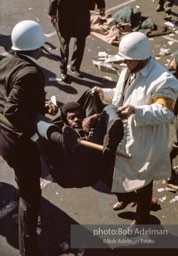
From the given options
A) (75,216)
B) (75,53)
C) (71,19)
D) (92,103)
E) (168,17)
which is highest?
(92,103)

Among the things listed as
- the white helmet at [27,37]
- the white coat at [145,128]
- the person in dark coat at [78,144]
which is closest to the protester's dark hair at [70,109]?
the person in dark coat at [78,144]

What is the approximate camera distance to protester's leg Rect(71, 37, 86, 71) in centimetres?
776

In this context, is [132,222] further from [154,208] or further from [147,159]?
[147,159]

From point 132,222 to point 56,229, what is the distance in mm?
871

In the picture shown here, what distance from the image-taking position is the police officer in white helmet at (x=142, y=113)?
4.16 metres

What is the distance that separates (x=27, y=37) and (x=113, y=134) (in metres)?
1.23

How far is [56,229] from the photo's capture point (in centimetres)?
521

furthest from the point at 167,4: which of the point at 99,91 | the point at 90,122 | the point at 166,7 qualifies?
the point at 90,122

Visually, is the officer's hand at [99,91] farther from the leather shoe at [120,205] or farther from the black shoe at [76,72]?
the black shoe at [76,72]

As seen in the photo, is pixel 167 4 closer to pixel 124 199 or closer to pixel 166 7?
pixel 166 7

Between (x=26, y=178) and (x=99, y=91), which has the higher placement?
(x=99, y=91)

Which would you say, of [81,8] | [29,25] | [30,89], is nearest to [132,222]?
[30,89]

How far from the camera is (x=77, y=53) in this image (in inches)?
311

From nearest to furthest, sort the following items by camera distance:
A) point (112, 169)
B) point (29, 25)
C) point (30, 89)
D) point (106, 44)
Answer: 1. point (30, 89)
2. point (29, 25)
3. point (112, 169)
4. point (106, 44)
